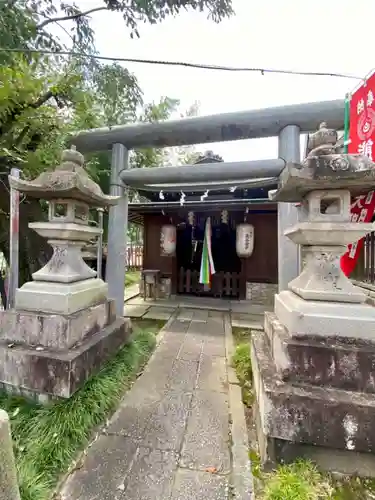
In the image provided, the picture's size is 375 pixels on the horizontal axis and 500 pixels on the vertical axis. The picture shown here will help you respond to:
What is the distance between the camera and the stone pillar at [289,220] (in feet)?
14.6

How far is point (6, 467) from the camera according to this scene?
1.13 meters

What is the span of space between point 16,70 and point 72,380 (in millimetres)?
4004

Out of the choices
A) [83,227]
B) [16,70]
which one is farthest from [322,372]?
[16,70]

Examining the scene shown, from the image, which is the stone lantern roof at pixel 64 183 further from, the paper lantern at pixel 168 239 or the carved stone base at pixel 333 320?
the paper lantern at pixel 168 239

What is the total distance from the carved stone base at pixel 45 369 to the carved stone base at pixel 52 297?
16.6 inches

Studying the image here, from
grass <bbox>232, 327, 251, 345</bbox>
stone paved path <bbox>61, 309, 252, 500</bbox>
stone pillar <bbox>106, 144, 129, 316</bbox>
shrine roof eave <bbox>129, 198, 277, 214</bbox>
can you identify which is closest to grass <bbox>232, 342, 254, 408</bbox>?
stone paved path <bbox>61, 309, 252, 500</bbox>

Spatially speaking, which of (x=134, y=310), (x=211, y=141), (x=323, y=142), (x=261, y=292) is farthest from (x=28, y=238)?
(x=261, y=292)

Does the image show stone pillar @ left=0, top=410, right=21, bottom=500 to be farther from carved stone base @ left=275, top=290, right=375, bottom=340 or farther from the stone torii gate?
the stone torii gate

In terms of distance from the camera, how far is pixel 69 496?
180 cm

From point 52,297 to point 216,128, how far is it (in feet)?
13.6

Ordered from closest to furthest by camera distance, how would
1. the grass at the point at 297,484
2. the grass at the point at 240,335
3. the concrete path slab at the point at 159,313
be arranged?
the grass at the point at 297,484 → the grass at the point at 240,335 → the concrete path slab at the point at 159,313

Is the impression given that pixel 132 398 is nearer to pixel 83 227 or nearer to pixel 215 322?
pixel 83 227

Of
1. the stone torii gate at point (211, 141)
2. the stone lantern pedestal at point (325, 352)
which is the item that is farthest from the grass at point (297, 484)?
the stone torii gate at point (211, 141)

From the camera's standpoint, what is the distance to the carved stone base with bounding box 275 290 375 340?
2.13m
